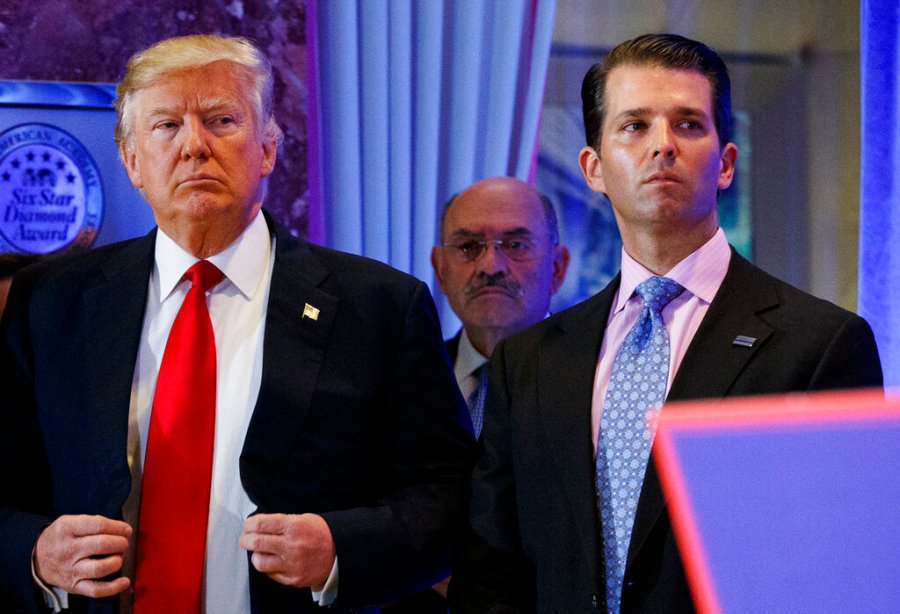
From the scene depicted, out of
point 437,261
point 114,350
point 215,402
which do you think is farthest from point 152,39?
point 215,402

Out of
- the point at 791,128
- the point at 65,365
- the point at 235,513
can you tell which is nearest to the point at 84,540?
the point at 235,513

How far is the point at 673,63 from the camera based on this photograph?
66.8 inches

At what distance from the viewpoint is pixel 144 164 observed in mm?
1865

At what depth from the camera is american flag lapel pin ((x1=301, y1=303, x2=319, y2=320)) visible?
1.82m

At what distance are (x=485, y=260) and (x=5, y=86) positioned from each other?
4.18 ft

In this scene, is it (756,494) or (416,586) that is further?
(416,586)

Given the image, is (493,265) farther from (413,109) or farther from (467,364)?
(413,109)

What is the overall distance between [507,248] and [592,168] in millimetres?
948

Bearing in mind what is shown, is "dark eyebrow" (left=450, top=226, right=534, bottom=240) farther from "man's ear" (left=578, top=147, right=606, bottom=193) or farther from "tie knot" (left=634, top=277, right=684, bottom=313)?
"tie knot" (left=634, top=277, right=684, bottom=313)

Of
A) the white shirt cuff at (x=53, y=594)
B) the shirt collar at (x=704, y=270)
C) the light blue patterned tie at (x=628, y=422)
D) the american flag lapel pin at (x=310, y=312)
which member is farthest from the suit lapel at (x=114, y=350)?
the shirt collar at (x=704, y=270)

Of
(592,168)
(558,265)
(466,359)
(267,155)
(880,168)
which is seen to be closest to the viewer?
(592,168)

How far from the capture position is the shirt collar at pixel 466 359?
104 inches

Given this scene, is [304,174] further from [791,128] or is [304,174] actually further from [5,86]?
[791,128]

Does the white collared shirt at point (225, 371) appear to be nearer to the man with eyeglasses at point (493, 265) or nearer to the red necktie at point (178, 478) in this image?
the red necktie at point (178, 478)
